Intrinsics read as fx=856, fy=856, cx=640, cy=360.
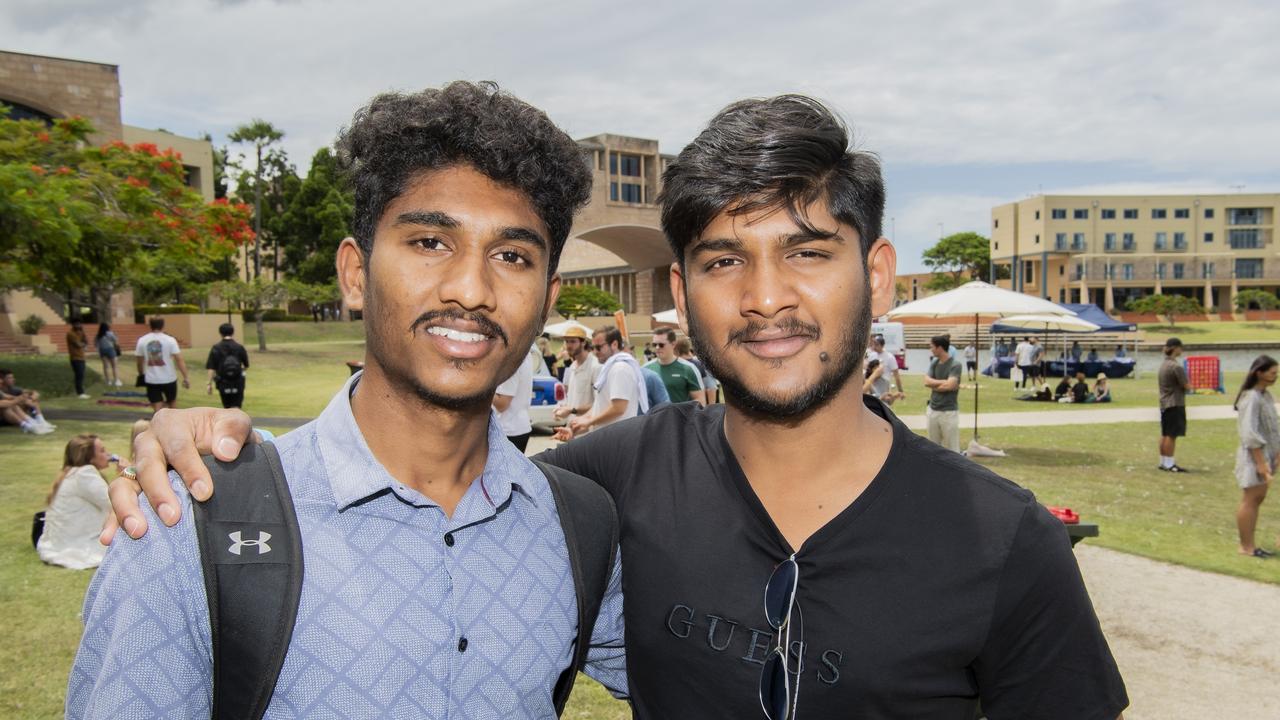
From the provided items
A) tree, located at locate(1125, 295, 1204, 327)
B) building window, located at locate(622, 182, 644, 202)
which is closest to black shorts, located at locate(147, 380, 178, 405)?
building window, located at locate(622, 182, 644, 202)

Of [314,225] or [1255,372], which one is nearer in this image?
[1255,372]

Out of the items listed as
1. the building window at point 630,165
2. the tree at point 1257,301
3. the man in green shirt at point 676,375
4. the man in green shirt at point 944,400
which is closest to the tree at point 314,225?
the building window at point 630,165

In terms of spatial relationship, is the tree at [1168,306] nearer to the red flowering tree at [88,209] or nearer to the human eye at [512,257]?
the red flowering tree at [88,209]

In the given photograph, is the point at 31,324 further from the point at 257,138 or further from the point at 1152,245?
the point at 1152,245

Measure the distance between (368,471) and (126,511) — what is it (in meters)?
0.45

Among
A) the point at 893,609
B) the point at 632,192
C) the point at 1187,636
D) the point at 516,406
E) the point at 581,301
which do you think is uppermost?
the point at 632,192

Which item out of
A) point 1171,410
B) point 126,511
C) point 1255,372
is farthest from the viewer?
point 1171,410

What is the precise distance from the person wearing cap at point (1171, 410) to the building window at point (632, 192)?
6231 cm

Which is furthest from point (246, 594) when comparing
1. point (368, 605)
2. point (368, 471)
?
point (368, 471)

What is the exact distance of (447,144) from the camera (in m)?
1.99

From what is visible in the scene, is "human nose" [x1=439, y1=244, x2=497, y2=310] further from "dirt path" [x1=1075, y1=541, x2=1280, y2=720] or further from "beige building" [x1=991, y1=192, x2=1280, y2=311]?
"beige building" [x1=991, y1=192, x2=1280, y2=311]

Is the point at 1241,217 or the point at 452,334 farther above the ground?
the point at 1241,217

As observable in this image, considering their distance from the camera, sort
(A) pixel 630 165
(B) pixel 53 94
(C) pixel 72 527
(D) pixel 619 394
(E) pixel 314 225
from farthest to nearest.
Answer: (A) pixel 630 165 → (E) pixel 314 225 → (B) pixel 53 94 → (D) pixel 619 394 → (C) pixel 72 527

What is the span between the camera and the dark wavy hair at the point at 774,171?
214cm
